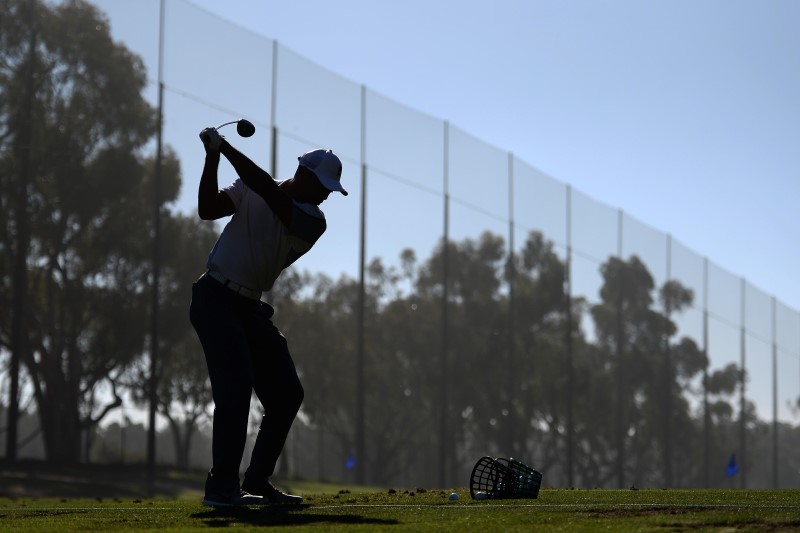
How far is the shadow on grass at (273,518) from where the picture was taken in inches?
247

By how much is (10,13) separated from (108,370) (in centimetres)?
902

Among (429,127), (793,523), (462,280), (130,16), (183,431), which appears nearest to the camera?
(793,523)

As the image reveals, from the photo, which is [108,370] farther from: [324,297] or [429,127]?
[429,127]

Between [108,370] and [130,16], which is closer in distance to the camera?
[130,16]

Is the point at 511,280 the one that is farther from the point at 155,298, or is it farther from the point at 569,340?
the point at 155,298

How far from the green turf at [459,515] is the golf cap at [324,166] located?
1.69 m

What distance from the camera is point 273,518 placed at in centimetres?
657

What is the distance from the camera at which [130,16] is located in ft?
78.3

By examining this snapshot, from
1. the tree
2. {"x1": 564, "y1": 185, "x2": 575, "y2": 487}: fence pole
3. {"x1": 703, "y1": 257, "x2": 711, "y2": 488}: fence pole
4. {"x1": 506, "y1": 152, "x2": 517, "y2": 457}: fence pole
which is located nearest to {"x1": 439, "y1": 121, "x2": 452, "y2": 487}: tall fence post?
{"x1": 506, "y1": 152, "x2": 517, "y2": 457}: fence pole

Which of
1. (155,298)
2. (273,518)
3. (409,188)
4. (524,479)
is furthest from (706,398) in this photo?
(273,518)

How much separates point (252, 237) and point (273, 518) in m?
1.49

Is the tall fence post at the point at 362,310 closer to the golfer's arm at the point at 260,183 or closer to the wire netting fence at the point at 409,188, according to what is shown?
the wire netting fence at the point at 409,188

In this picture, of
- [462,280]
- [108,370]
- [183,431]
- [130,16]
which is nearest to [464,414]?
[462,280]

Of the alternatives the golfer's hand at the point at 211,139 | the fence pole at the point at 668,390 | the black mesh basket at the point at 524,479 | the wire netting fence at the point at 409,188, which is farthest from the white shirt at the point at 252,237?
the fence pole at the point at 668,390
